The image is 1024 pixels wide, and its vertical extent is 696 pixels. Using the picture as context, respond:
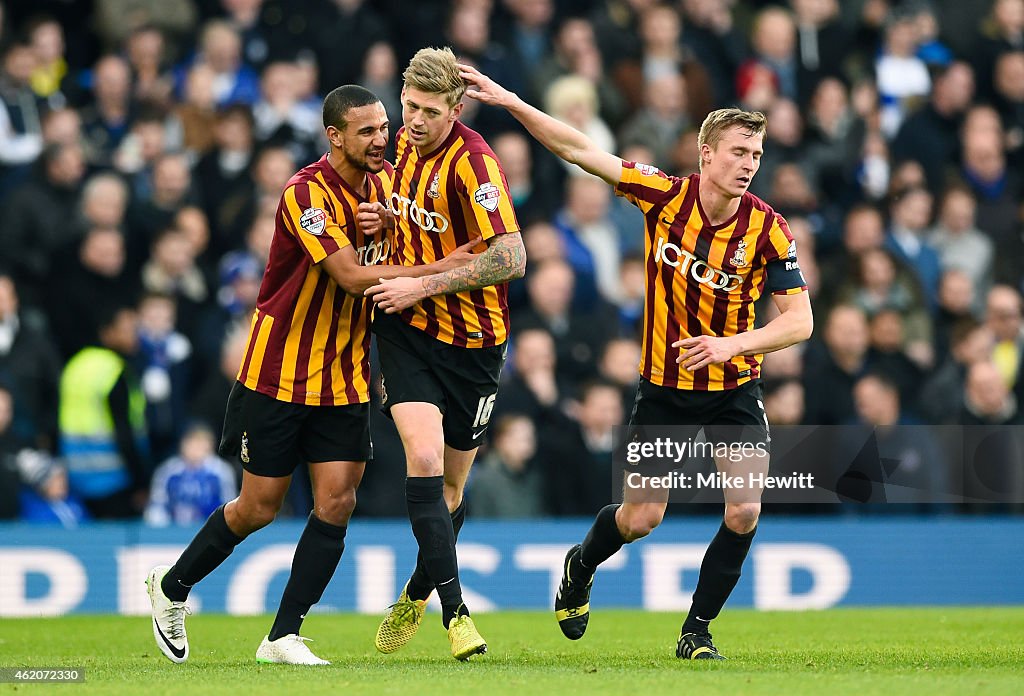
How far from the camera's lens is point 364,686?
20.4 ft

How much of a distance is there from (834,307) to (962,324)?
106cm

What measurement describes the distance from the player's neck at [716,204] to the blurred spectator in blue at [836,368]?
4825 millimetres

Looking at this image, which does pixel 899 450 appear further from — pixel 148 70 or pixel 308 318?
pixel 148 70

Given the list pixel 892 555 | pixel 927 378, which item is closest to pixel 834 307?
pixel 927 378

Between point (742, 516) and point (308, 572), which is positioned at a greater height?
point (742, 516)

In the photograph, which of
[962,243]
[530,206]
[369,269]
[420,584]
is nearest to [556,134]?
[369,269]

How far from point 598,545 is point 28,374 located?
544 centimetres

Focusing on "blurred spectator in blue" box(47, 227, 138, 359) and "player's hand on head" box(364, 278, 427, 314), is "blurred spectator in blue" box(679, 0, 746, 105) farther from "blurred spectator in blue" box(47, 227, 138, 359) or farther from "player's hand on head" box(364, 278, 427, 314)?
"player's hand on head" box(364, 278, 427, 314)

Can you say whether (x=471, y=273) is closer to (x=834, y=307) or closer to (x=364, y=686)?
(x=364, y=686)

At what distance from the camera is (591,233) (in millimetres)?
13766

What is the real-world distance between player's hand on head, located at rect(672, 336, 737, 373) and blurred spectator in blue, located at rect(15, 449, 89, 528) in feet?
19.2

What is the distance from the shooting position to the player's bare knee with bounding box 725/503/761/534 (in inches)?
301

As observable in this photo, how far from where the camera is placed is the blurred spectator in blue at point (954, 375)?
41.1 feet

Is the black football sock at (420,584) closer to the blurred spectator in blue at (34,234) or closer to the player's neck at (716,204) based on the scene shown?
the player's neck at (716,204)
